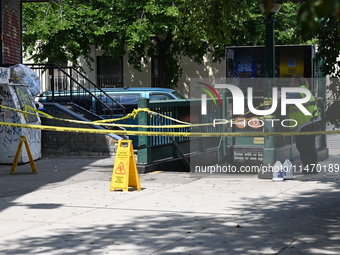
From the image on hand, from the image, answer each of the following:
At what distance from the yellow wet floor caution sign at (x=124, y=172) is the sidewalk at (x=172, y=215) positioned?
0.54ft

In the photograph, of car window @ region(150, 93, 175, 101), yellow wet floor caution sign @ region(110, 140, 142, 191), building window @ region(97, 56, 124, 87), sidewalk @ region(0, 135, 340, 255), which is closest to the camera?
sidewalk @ region(0, 135, 340, 255)

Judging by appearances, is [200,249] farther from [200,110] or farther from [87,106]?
[87,106]

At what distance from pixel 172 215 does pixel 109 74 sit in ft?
108

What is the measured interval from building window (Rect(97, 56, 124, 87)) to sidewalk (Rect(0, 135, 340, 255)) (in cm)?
2792

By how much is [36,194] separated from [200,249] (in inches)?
179

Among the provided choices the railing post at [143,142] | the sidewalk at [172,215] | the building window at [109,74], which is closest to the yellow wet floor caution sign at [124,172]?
the sidewalk at [172,215]

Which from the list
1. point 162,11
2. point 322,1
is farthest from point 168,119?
point 162,11

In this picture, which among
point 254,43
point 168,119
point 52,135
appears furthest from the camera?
point 254,43

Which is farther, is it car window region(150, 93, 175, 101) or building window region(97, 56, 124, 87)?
building window region(97, 56, 124, 87)

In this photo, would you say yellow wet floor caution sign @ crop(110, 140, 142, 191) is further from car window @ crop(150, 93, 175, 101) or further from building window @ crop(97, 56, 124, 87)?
building window @ crop(97, 56, 124, 87)

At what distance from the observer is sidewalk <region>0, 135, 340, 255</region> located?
6574 millimetres

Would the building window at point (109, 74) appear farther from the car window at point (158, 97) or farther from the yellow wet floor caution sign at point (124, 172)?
the yellow wet floor caution sign at point (124, 172)

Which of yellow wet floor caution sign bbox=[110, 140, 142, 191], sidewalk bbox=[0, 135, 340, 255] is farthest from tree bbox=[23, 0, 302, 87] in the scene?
yellow wet floor caution sign bbox=[110, 140, 142, 191]

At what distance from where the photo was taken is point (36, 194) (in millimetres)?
10266
